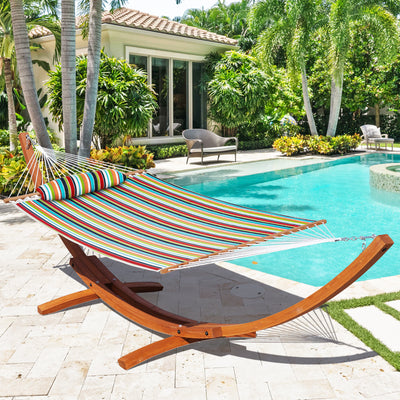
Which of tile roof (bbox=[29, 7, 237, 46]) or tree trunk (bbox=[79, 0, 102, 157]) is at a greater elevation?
tile roof (bbox=[29, 7, 237, 46])

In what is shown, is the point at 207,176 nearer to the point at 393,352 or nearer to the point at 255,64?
the point at 255,64

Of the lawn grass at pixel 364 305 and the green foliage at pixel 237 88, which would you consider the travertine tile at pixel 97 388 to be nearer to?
the lawn grass at pixel 364 305

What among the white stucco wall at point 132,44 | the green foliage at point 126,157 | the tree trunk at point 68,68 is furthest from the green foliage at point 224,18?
the tree trunk at point 68,68

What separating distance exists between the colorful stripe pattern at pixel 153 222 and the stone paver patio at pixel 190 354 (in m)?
0.67

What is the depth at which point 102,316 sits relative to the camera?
3617 millimetres

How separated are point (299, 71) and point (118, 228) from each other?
1245cm

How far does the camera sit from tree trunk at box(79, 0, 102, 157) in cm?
760

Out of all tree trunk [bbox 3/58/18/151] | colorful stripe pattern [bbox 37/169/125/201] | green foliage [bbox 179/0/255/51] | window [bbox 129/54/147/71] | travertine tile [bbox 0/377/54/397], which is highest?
green foliage [bbox 179/0/255/51]

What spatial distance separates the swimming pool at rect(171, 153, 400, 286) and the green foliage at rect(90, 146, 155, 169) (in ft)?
2.85

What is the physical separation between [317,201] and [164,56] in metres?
7.95

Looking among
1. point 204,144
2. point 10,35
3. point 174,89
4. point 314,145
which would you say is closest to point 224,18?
point 174,89

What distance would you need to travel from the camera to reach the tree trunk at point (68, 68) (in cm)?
699

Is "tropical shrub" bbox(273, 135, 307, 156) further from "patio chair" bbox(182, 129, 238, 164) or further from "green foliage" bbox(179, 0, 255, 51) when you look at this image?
"green foliage" bbox(179, 0, 255, 51)

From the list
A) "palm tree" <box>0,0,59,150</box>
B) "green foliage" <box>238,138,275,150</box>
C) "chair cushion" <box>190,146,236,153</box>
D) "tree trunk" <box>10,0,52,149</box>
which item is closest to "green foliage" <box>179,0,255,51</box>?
"green foliage" <box>238,138,275,150</box>
